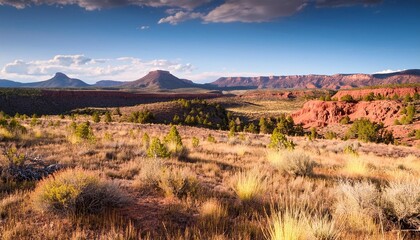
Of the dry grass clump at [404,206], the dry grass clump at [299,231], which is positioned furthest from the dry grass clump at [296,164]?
the dry grass clump at [299,231]

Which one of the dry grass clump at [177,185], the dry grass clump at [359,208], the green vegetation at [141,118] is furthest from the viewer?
the green vegetation at [141,118]

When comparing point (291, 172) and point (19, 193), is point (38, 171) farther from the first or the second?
point (291, 172)

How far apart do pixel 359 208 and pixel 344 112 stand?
69065mm

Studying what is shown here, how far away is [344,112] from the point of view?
6700cm

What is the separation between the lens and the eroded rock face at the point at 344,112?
192 ft

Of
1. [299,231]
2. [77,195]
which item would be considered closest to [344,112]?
[299,231]

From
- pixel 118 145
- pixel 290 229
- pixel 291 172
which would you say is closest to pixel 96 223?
pixel 290 229

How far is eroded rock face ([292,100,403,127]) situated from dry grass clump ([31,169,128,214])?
61.5 meters

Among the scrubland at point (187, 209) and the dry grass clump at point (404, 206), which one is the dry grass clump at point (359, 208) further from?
the dry grass clump at point (404, 206)

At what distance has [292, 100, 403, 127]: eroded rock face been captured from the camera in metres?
58.7

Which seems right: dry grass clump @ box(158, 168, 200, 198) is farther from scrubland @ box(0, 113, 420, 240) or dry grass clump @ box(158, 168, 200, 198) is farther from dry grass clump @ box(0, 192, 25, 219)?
dry grass clump @ box(0, 192, 25, 219)

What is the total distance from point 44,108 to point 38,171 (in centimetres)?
8391

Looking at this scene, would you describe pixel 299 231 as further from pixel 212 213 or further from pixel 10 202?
pixel 10 202

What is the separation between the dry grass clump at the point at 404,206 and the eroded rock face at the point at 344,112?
5884cm
